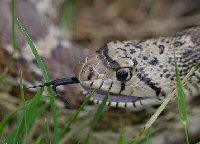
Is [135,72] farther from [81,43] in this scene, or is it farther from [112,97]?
[81,43]

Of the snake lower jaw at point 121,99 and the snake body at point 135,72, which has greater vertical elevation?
the snake body at point 135,72

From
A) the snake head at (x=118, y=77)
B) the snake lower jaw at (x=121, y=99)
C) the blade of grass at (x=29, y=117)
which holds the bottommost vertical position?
the blade of grass at (x=29, y=117)

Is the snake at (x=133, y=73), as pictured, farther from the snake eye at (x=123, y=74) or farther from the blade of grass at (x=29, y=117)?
the blade of grass at (x=29, y=117)

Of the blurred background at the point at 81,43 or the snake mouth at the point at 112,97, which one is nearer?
the snake mouth at the point at 112,97

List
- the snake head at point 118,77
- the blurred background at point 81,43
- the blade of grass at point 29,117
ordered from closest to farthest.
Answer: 1. the blade of grass at point 29,117
2. the snake head at point 118,77
3. the blurred background at point 81,43

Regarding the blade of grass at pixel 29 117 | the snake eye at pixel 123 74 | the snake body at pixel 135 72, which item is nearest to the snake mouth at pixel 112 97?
the snake body at pixel 135 72

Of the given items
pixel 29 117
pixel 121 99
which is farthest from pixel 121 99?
pixel 29 117

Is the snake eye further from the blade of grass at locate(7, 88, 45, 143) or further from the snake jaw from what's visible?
the blade of grass at locate(7, 88, 45, 143)
